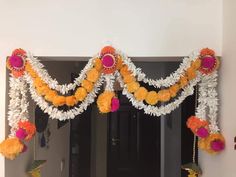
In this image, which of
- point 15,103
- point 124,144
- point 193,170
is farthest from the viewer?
point 124,144

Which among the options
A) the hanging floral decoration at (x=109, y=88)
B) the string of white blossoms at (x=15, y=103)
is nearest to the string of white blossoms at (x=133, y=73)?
the hanging floral decoration at (x=109, y=88)

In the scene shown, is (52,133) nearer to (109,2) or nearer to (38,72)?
(38,72)

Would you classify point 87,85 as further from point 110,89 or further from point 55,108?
point 55,108

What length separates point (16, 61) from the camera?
1.73 m

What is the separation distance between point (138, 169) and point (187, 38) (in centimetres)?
351

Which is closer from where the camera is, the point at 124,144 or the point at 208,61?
the point at 208,61

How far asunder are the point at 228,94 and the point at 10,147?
1.29 m

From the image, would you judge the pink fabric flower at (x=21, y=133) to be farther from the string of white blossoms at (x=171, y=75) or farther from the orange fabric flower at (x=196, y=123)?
the orange fabric flower at (x=196, y=123)

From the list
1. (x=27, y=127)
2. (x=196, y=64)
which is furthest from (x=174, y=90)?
(x=27, y=127)

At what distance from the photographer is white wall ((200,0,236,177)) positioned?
63.4 inches

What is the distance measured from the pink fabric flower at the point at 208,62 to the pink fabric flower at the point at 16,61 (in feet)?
3.52

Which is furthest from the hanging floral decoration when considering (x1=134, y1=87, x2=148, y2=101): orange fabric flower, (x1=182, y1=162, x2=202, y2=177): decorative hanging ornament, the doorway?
the doorway

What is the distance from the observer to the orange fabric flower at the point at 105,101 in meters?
1.71

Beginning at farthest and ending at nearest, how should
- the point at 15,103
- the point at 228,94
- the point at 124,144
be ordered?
1. the point at 124,144
2. the point at 15,103
3. the point at 228,94
